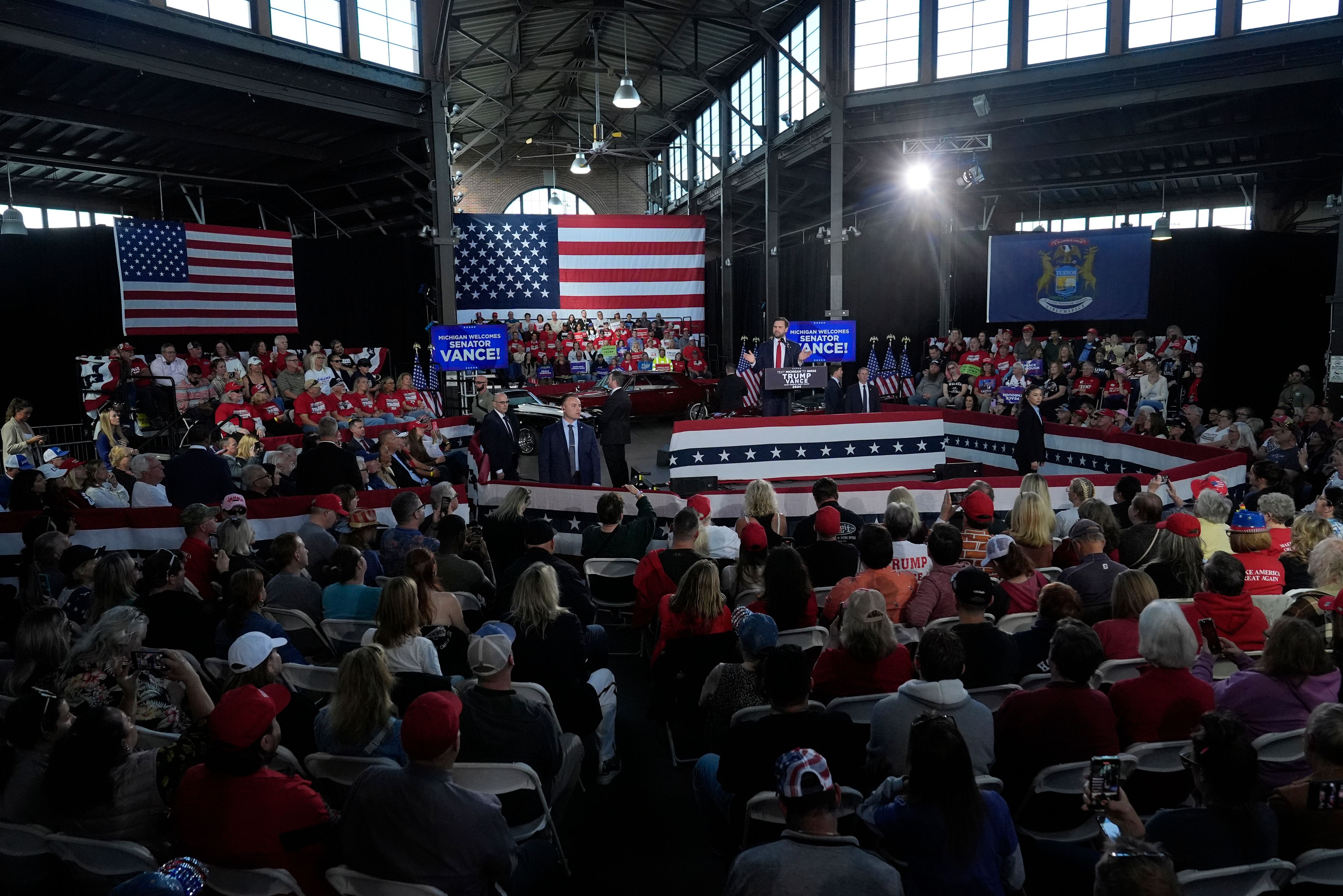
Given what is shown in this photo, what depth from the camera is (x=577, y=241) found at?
2625 centimetres

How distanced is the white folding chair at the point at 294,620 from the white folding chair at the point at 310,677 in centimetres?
69

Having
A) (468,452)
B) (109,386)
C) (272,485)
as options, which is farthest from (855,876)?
(109,386)

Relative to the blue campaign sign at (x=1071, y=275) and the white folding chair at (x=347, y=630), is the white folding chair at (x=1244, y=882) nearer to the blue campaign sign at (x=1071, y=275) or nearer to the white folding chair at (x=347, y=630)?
the white folding chair at (x=347, y=630)

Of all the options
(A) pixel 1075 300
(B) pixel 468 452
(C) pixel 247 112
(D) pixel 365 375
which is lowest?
(B) pixel 468 452

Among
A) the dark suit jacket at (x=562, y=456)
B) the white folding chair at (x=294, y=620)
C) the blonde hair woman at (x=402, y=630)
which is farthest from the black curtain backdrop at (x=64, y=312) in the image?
the blonde hair woman at (x=402, y=630)

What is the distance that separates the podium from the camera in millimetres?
12609

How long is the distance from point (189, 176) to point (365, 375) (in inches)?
374

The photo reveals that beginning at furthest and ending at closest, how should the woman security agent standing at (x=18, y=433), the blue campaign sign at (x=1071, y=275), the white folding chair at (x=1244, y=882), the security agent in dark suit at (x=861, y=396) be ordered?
the blue campaign sign at (x=1071, y=275)
the security agent in dark suit at (x=861, y=396)
the woman security agent standing at (x=18, y=433)
the white folding chair at (x=1244, y=882)

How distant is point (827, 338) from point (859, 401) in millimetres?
3311

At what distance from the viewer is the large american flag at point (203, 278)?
60.5ft

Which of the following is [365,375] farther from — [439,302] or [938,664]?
[938,664]

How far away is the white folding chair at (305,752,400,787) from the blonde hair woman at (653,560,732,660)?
1.67 meters

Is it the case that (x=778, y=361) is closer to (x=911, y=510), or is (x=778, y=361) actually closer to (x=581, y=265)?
(x=911, y=510)

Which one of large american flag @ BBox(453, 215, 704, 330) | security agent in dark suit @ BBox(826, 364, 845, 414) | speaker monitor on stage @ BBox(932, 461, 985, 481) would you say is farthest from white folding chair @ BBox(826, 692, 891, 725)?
large american flag @ BBox(453, 215, 704, 330)
